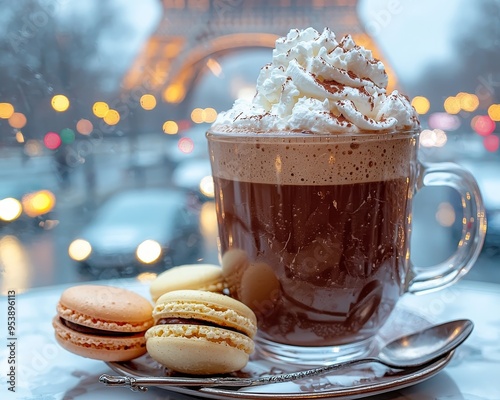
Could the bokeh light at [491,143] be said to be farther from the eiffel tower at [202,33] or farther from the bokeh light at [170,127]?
the bokeh light at [170,127]

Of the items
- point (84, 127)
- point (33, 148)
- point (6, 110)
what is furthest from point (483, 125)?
point (6, 110)

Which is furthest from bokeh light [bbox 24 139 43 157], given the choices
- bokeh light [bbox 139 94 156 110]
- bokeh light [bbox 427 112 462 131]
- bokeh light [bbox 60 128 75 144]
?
bokeh light [bbox 427 112 462 131]

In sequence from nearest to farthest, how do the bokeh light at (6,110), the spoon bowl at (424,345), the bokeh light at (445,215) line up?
the spoon bowl at (424,345)
the bokeh light at (6,110)
the bokeh light at (445,215)

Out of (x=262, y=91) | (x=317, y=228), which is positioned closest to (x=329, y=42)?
(x=262, y=91)

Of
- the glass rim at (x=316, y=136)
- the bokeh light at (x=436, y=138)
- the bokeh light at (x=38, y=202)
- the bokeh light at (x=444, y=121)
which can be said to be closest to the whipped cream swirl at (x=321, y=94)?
the glass rim at (x=316, y=136)

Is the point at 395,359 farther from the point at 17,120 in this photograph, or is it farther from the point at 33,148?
the point at 33,148

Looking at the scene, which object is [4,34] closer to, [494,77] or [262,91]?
[262,91]

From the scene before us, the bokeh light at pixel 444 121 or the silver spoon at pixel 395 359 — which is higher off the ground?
the bokeh light at pixel 444 121
